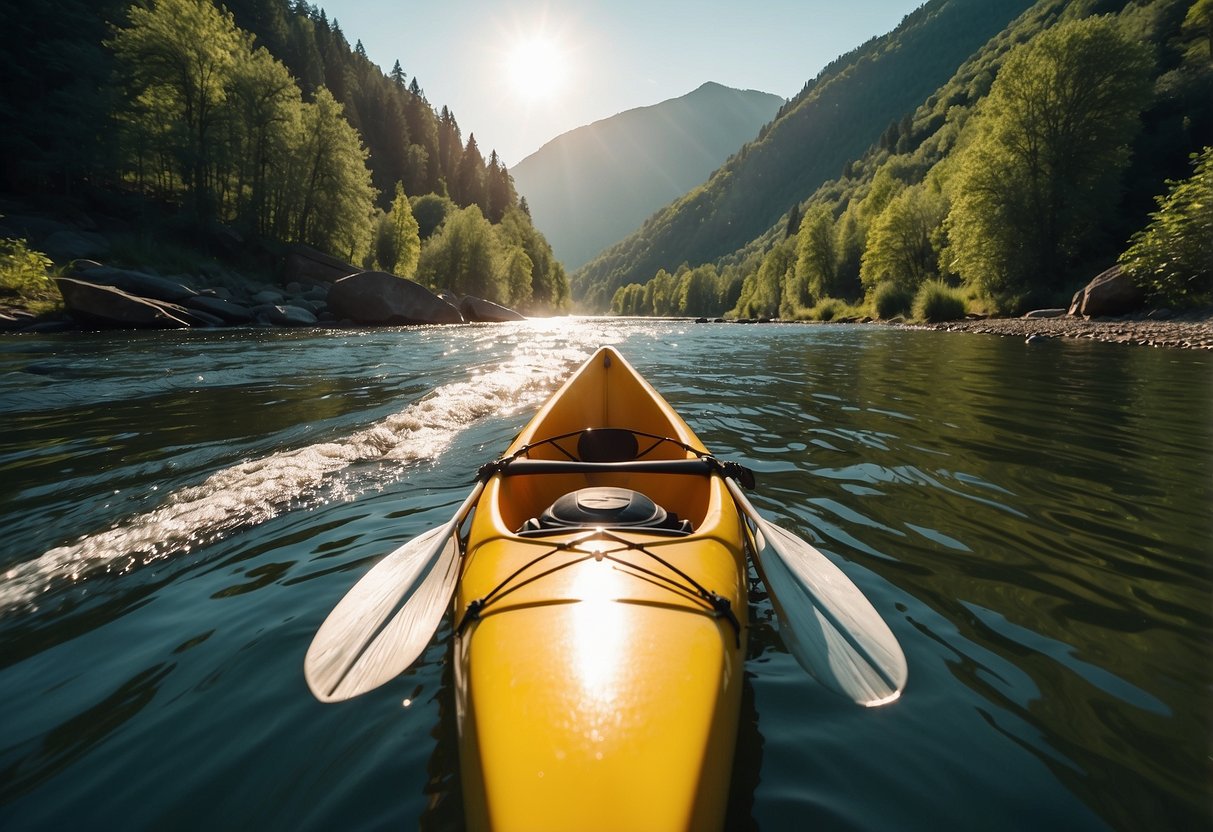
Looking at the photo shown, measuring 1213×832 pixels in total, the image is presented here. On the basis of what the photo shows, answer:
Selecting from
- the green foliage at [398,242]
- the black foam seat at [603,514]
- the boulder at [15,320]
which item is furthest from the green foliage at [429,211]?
the black foam seat at [603,514]

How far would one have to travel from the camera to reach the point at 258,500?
4.38 m

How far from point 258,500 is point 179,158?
31543 millimetres

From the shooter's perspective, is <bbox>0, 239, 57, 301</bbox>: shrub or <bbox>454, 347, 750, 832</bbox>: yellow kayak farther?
<bbox>0, 239, 57, 301</bbox>: shrub

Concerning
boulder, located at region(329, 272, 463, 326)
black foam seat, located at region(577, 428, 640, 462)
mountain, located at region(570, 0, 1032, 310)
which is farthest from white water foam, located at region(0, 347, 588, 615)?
mountain, located at region(570, 0, 1032, 310)

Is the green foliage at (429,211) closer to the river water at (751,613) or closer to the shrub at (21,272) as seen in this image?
the shrub at (21,272)

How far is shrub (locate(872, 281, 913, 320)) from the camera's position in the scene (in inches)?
1303

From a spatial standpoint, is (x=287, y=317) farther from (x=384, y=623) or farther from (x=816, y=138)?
(x=816, y=138)

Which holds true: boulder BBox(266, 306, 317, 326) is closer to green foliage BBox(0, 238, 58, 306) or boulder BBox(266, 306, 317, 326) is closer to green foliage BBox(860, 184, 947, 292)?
green foliage BBox(0, 238, 58, 306)

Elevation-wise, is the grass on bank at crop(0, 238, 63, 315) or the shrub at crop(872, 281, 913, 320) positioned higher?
the grass on bank at crop(0, 238, 63, 315)

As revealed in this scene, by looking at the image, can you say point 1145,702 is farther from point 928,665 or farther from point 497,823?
point 497,823

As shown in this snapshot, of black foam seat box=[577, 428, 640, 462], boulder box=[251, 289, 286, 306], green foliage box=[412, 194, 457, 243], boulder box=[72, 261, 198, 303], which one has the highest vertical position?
green foliage box=[412, 194, 457, 243]

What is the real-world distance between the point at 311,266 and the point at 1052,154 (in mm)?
38291

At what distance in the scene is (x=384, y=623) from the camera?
93.4 inches

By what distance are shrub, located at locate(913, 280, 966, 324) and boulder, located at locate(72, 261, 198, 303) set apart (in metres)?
32.7
